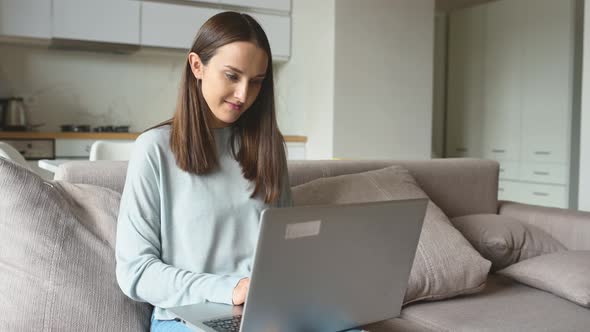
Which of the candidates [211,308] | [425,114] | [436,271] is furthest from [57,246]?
[425,114]

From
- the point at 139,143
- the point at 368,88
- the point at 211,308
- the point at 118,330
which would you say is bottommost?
the point at 118,330

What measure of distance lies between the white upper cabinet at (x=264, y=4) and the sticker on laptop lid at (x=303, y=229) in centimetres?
412

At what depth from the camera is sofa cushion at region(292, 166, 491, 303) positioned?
6.16 feet

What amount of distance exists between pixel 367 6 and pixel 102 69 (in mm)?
2114

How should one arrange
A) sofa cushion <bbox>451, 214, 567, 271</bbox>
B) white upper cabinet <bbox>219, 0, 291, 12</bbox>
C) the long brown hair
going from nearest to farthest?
the long brown hair, sofa cushion <bbox>451, 214, 567, 271</bbox>, white upper cabinet <bbox>219, 0, 291, 12</bbox>

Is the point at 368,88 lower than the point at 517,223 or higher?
higher

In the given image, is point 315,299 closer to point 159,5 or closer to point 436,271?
point 436,271

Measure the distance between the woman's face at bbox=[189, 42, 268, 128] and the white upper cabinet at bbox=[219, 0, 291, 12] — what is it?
3.62 meters

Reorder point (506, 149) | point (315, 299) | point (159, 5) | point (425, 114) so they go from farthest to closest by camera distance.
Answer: point (506, 149) < point (425, 114) < point (159, 5) < point (315, 299)

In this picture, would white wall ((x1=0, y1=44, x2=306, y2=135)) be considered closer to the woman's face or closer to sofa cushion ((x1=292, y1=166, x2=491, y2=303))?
sofa cushion ((x1=292, y1=166, x2=491, y2=303))

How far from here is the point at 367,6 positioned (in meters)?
5.02

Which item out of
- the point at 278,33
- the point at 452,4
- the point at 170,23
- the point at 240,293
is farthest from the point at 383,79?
the point at 240,293

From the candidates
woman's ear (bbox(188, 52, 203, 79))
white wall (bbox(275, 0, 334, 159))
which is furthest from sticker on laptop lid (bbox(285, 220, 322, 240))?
white wall (bbox(275, 0, 334, 159))

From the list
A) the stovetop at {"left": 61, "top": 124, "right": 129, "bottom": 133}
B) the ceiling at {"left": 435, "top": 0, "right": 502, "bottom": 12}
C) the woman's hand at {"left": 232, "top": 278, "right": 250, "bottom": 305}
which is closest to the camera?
the woman's hand at {"left": 232, "top": 278, "right": 250, "bottom": 305}
